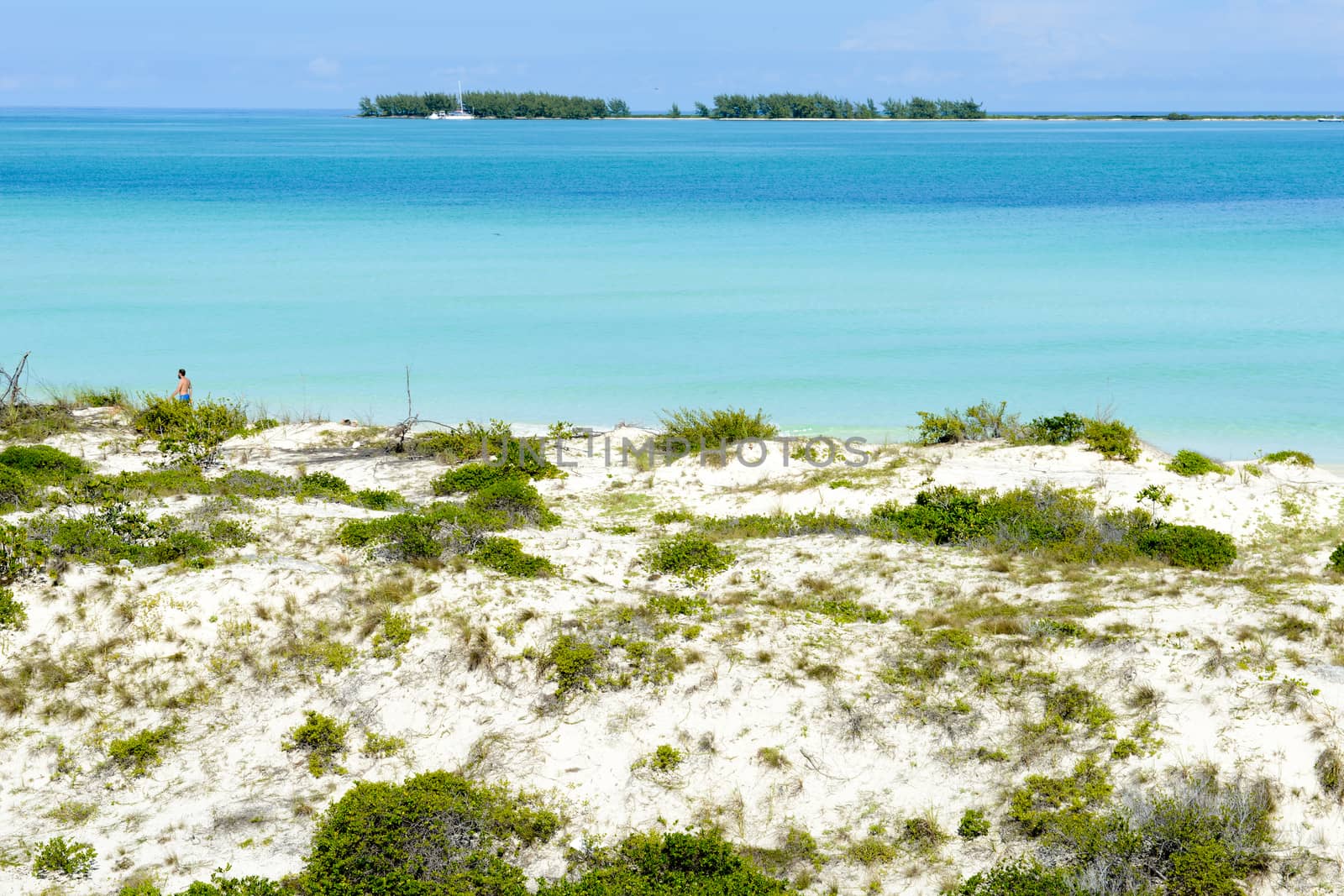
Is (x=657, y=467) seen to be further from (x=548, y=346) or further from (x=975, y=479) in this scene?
(x=548, y=346)

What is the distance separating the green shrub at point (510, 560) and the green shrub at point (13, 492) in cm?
566

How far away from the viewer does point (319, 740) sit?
842 cm

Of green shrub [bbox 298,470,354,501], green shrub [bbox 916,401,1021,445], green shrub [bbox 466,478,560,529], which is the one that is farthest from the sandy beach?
green shrub [bbox 916,401,1021,445]

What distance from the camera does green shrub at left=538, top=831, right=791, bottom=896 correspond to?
22.0ft

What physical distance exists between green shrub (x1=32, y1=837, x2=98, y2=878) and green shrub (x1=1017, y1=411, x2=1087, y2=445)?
43.2 feet

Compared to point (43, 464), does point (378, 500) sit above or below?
below

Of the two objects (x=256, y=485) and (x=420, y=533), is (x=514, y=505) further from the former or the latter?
(x=256, y=485)

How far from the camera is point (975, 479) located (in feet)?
45.2

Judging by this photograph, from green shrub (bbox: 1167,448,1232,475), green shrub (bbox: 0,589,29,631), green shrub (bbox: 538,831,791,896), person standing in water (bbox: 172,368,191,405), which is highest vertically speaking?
person standing in water (bbox: 172,368,191,405)

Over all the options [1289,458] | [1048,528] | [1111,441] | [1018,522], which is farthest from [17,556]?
[1289,458]

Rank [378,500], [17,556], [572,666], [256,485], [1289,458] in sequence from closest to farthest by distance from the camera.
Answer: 1. [572,666]
2. [17,556]
3. [378,500]
4. [256,485]
5. [1289,458]

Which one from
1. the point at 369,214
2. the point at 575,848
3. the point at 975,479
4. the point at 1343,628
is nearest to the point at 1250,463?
the point at 975,479

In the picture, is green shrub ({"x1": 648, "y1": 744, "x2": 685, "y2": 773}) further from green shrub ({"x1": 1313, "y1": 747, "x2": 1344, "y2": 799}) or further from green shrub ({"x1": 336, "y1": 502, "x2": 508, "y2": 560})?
green shrub ({"x1": 1313, "y1": 747, "x2": 1344, "y2": 799})

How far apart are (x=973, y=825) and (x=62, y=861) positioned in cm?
617
